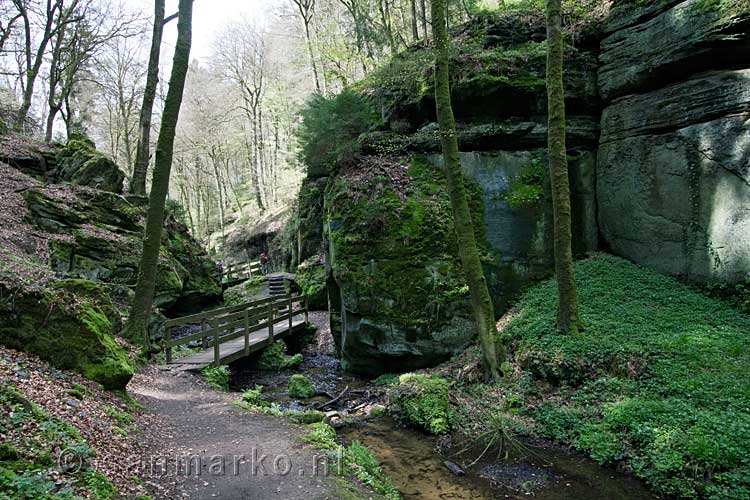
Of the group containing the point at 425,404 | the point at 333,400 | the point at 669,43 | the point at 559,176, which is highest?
the point at 669,43

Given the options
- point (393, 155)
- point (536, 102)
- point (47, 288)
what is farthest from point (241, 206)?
point (47, 288)

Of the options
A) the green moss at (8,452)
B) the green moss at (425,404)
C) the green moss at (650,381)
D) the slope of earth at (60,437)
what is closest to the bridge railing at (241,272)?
the green moss at (425,404)

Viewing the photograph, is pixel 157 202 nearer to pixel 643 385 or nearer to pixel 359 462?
pixel 359 462

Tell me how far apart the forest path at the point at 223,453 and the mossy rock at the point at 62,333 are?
1004 millimetres

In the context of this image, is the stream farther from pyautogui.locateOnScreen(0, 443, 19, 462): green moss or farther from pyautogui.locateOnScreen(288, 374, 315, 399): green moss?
pyautogui.locateOnScreen(0, 443, 19, 462): green moss

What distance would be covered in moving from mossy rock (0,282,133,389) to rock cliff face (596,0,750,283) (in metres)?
12.0

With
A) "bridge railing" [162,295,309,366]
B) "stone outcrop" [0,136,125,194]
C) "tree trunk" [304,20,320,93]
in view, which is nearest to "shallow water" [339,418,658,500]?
"bridge railing" [162,295,309,366]

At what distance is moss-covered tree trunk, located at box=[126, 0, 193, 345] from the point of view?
373 inches

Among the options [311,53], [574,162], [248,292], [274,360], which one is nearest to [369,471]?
[274,360]

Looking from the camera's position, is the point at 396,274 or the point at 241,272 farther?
the point at 241,272

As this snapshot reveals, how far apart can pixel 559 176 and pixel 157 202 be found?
8.64 metres

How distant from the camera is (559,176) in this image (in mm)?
9000

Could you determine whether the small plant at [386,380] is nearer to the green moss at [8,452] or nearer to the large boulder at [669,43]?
the green moss at [8,452]

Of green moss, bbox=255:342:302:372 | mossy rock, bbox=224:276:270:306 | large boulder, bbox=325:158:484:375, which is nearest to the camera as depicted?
large boulder, bbox=325:158:484:375
